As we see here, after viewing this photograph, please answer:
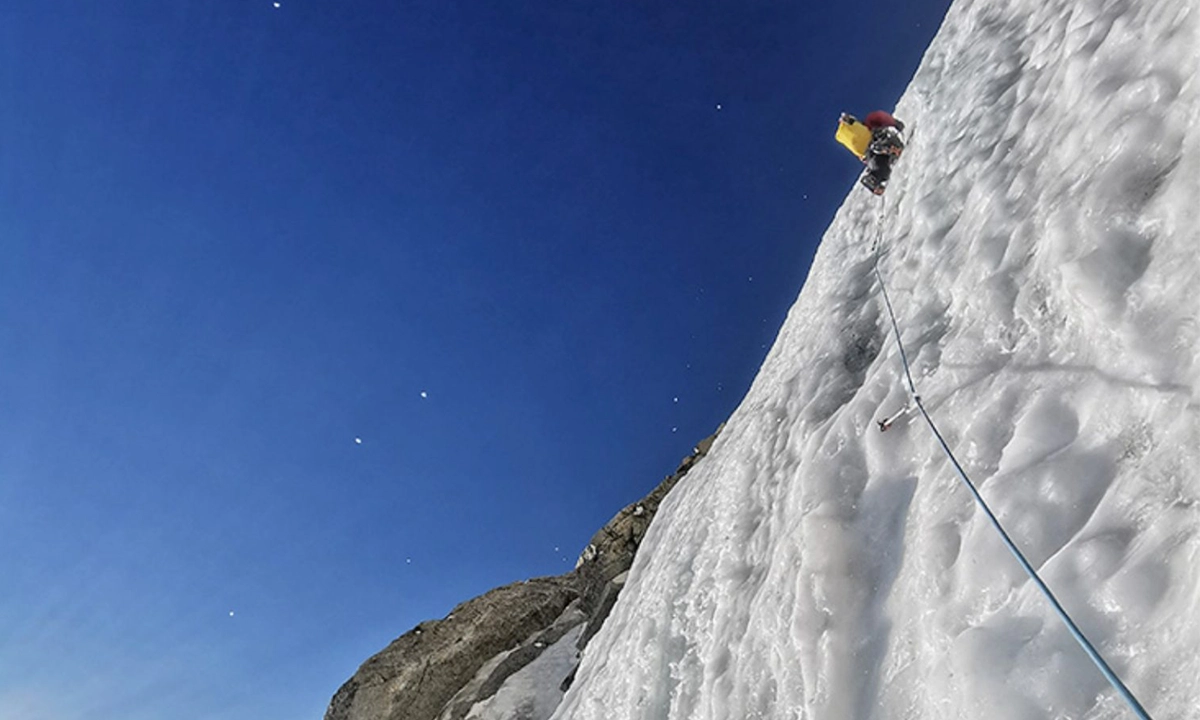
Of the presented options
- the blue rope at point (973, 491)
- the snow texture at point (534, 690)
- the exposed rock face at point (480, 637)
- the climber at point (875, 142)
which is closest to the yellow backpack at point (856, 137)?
the climber at point (875, 142)

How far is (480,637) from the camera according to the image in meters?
13.8

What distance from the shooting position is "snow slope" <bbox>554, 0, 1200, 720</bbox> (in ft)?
7.47

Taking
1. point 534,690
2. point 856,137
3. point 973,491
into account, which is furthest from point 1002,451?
point 534,690

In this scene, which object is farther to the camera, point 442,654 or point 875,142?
point 442,654

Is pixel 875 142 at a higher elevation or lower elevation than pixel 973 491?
higher

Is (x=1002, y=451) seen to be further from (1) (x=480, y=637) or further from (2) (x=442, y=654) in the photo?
(2) (x=442, y=654)

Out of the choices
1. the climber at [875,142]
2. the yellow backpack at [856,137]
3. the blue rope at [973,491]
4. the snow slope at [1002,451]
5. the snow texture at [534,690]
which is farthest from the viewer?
the snow texture at [534,690]

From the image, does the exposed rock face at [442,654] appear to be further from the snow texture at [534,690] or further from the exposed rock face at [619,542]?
the snow texture at [534,690]

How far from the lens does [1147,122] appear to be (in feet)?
10.4

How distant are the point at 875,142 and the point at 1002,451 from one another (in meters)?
5.81

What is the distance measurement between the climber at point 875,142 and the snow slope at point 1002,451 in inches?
54.9

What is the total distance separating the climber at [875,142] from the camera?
8023 millimetres

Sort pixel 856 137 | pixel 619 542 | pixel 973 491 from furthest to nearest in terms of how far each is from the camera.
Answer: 1. pixel 619 542
2. pixel 856 137
3. pixel 973 491

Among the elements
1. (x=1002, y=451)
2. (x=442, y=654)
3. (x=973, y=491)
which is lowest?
(x=973, y=491)
